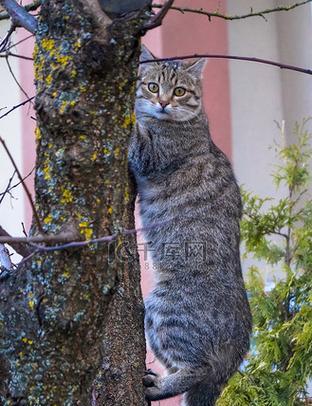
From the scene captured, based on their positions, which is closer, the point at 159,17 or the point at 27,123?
the point at 159,17

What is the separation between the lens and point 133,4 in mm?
1666

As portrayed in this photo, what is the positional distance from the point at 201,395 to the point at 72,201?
1612mm

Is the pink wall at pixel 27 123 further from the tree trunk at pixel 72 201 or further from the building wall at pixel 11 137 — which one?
the tree trunk at pixel 72 201

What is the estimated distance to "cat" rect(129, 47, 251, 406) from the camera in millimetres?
3051

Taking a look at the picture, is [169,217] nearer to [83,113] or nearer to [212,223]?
[212,223]

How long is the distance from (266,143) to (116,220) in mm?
3993

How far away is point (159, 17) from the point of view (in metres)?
1.53

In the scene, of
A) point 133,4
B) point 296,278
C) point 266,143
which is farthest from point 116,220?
point 266,143

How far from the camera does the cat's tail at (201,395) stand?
3029 millimetres

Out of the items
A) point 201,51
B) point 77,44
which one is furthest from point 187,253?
point 201,51

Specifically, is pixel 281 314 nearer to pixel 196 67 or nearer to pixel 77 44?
pixel 196 67

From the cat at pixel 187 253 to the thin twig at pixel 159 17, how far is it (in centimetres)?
140

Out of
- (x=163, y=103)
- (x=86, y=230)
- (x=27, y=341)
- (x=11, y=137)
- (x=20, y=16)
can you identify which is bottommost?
(x=27, y=341)

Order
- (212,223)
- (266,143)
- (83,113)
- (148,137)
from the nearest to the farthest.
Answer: (83,113), (212,223), (148,137), (266,143)
